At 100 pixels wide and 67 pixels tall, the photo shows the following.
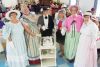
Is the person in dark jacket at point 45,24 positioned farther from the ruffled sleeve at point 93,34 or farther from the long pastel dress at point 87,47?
the ruffled sleeve at point 93,34

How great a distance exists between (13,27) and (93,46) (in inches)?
60.2

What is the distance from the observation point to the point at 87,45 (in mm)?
4176

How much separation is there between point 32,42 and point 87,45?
3.80ft

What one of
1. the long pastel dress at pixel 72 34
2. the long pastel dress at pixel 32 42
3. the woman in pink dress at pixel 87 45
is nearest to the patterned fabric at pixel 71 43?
the long pastel dress at pixel 72 34

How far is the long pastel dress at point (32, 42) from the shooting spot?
4508 millimetres

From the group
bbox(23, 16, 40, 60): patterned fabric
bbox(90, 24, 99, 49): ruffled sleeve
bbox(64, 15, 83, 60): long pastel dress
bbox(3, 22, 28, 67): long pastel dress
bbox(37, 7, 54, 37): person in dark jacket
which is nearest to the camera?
bbox(90, 24, 99, 49): ruffled sleeve

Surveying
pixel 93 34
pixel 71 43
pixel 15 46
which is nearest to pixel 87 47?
pixel 93 34

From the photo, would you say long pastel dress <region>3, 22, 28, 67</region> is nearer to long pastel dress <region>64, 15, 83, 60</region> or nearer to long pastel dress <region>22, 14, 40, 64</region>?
long pastel dress <region>22, 14, 40, 64</region>

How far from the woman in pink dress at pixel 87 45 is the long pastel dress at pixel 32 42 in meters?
0.89

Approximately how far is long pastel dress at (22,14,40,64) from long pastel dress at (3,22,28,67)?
18 centimetres

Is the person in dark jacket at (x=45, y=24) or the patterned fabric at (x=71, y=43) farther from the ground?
the person in dark jacket at (x=45, y=24)

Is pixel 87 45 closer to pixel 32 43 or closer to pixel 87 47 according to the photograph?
pixel 87 47

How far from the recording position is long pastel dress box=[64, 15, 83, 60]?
4.44 m

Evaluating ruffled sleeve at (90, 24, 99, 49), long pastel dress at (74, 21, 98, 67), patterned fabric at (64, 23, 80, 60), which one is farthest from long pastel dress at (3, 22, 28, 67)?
ruffled sleeve at (90, 24, 99, 49)
